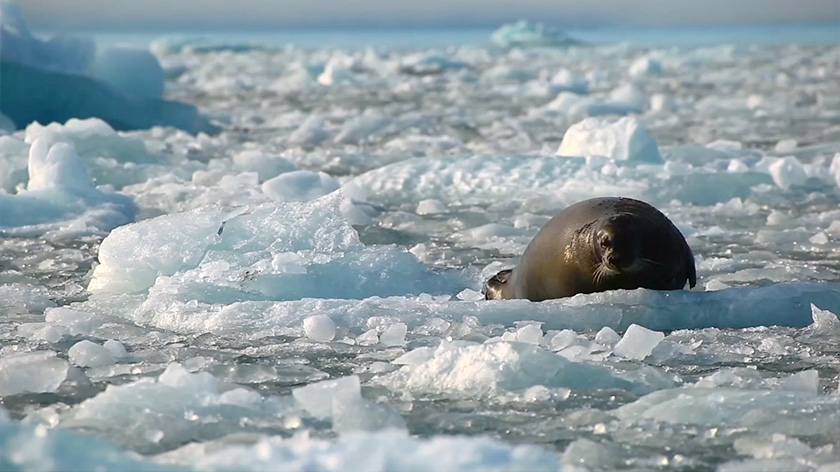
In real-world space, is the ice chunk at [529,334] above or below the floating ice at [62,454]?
below

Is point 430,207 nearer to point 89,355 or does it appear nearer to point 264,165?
point 264,165

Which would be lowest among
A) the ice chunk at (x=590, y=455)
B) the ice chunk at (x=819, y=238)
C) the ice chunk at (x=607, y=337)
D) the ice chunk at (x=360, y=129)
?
the ice chunk at (x=590, y=455)

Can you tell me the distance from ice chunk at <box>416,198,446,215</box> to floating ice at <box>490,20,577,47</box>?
27415 millimetres

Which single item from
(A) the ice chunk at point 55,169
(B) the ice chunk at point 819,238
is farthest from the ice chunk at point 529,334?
(A) the ice chunk at point 55,169

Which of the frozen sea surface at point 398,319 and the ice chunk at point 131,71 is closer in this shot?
the frozen sea surface at point 398,319

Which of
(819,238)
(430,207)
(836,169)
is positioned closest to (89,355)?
(430,207)

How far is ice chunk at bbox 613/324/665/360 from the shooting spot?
326 cm

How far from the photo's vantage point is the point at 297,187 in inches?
255

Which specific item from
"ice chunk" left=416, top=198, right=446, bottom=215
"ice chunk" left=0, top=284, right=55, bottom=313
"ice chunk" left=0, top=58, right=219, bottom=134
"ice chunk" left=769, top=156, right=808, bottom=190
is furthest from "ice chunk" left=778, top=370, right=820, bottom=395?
"ice chunk" left=0, top=58, right=219, bottom=134

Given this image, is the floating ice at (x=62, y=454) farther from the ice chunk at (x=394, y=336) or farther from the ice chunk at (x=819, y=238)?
the ice chunk at (x=819, y=238)

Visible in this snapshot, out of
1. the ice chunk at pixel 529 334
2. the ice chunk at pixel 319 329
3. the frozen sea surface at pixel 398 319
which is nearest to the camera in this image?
the frozen sea surface at pixel 398 319

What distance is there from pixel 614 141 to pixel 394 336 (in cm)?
426

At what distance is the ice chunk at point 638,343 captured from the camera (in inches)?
128

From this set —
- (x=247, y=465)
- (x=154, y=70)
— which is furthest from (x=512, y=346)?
(x=154, y=70)
